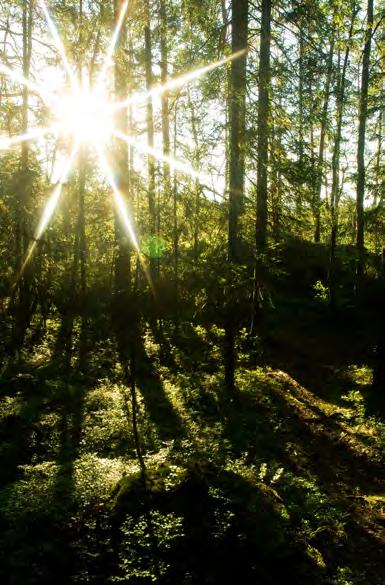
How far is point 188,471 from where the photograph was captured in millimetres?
5742

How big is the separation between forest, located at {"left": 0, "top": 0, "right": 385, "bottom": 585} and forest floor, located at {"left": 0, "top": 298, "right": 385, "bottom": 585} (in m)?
0.03

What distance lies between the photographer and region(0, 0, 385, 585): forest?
5195 millimetres

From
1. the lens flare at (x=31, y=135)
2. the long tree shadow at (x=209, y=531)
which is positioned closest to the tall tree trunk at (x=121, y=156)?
the lens flare at (x=31, y=135)

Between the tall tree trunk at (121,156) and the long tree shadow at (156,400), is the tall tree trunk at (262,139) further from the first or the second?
the tall tree trunk at (121,156)

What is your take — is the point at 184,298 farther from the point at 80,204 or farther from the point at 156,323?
the point at 80,204

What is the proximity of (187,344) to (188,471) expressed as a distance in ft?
27.9

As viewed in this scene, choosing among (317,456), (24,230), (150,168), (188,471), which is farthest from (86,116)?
(188,471)

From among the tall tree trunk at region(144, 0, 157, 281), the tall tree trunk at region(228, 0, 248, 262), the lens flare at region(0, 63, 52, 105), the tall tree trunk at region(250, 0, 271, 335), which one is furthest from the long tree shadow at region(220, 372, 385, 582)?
the lens flare at region(0, 63, 52, 105)

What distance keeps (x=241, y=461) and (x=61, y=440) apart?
317 centimetres

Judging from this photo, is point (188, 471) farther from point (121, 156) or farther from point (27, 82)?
point (27, 82)

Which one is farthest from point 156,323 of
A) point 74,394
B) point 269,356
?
point 74,394

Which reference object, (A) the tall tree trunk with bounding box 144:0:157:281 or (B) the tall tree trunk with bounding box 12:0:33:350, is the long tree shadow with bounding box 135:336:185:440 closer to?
(B) the tall tree trunk with bounding box 12:0:33:350

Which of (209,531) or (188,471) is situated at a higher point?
(188,471)

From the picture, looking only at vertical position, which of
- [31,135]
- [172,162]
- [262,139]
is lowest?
[262,139]
